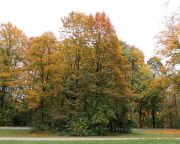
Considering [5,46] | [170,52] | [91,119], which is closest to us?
[91,119]

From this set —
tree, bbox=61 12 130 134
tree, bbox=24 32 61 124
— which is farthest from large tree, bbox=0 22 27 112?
tree, bbox=61 12 130 134

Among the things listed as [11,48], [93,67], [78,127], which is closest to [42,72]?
[93,67]

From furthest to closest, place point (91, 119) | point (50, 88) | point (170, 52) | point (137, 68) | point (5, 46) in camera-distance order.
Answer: point (137, 68) → point (5, 46) → point (170, 52) → point (50, 88) → point (91, 119)

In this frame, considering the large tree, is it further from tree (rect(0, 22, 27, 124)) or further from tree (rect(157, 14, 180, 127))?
tree (rect(157, 14, 180, 127))

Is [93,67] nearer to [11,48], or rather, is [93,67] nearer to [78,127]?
[78,127]

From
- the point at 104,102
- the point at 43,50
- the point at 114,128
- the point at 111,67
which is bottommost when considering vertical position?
the point at 114,128

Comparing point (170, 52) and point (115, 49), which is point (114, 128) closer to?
point (115, 49)

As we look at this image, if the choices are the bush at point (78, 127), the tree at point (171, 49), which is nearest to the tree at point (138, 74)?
the tree at point (171, 49)

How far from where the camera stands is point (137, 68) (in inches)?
2050

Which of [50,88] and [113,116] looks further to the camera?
[50,88]

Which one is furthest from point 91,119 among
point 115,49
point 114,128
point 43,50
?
point 43,50

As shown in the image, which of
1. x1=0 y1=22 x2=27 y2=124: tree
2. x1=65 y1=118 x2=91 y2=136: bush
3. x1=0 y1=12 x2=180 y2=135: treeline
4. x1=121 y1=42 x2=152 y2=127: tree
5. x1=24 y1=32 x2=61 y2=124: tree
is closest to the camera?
x1=65 y1=118 x2=91 y2=136: bush

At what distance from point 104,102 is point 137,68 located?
21.1m

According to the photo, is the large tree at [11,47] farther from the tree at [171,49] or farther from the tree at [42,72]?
the tree at [171,49]
